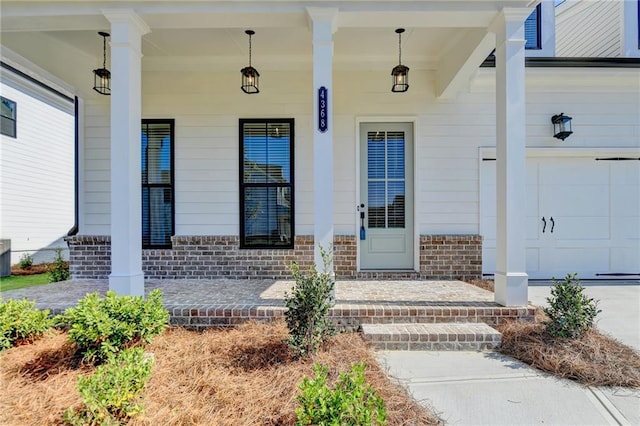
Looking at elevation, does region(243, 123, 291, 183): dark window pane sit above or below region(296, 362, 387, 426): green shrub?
above

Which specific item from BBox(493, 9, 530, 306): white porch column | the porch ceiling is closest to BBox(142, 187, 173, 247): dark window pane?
the porch ceiling

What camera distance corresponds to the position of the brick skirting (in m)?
5.53

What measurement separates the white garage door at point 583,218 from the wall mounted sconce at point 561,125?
0.41 meters

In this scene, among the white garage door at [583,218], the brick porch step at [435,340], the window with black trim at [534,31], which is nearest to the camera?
the brick porch step at [435,340]

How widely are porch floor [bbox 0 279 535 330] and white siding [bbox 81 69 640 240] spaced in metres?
1.12

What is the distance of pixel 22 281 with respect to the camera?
6.71 metres

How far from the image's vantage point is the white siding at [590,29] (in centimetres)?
640

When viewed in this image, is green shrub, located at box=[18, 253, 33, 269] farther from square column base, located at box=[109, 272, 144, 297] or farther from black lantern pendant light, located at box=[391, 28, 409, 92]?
black lantern pendant light, located at box=[391, 28, 409, 92]

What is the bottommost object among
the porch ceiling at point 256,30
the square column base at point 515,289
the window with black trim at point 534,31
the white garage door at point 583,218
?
the square column base at point 515,289

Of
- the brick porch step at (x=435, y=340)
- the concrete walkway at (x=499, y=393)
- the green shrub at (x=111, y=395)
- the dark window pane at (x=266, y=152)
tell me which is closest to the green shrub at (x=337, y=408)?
the concrete walkway at (x=499, y=393)

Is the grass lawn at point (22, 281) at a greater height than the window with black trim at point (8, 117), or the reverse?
the window with black trim at point (8, 117)

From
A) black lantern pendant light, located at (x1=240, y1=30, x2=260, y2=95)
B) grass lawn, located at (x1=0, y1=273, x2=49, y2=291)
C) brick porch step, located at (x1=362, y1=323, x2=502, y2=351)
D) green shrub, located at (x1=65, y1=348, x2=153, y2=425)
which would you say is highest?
black lantern pendant light, located at (x1=240, y1=30, x2=260, y2=95)

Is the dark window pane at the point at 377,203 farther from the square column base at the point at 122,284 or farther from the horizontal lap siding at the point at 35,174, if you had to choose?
the horizontal lap siding at the point at 35,174

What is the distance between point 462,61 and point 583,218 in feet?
11.1
